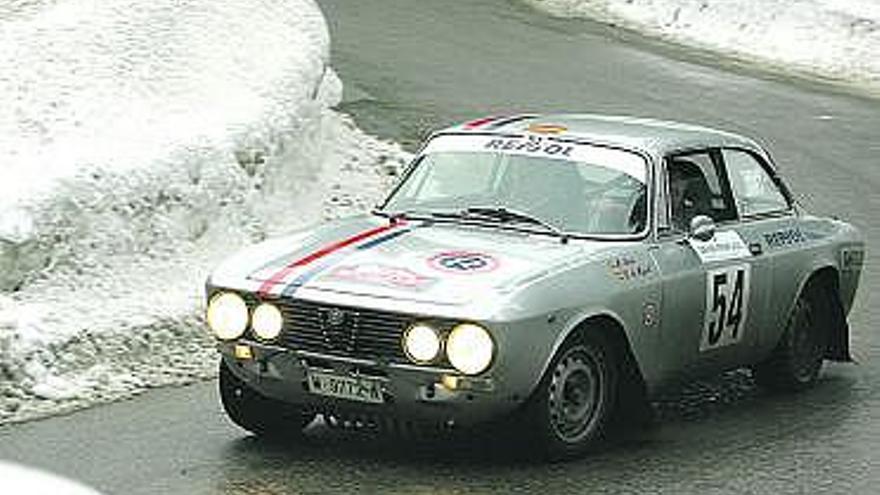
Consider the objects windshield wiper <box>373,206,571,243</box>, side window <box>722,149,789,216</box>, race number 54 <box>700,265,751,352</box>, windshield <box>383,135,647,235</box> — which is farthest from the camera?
side window <box>722,149,789,216</box>

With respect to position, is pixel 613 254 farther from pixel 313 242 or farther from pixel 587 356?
pixel 313 242

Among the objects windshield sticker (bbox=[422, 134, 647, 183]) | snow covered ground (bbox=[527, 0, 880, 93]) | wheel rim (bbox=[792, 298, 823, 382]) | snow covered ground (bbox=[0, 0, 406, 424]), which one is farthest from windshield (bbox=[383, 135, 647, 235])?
snow covered ground (bbox=[527, 0, 880, 93])

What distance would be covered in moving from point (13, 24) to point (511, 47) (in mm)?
9782

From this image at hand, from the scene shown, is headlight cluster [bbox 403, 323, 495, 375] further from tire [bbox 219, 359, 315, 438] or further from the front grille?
tire [bbox 219, 359, 315, 438]

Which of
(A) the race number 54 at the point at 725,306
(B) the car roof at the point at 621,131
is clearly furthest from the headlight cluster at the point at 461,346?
(B) the car roof at the point at 621,131

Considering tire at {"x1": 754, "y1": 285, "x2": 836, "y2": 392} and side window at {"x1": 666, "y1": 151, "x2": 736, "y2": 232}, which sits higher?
side window at {"x1": 666, "y1": 151, "x2": 736, "y2": 232}

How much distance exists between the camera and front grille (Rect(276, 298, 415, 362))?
25.4 ft

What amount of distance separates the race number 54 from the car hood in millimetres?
689

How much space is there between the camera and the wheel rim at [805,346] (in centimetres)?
994

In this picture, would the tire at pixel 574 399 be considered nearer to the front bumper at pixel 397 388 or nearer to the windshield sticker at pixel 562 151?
the front bumper at pixel 397 388

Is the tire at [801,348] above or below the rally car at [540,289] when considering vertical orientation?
below

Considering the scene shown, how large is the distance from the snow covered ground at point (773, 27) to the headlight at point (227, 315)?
16.6 meters

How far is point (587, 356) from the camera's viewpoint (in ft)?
27.0

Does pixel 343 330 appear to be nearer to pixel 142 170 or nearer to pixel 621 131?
pixel 621 131
